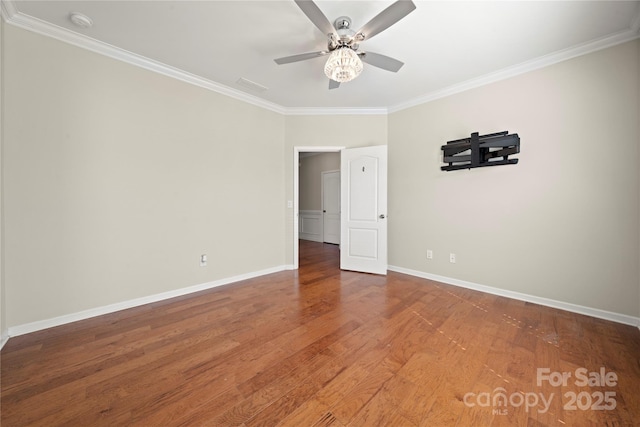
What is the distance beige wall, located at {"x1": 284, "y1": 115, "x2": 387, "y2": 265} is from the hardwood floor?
2.62m

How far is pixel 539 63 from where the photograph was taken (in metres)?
2.78

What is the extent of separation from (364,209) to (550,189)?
2278 mm

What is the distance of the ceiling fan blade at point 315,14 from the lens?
1661mm

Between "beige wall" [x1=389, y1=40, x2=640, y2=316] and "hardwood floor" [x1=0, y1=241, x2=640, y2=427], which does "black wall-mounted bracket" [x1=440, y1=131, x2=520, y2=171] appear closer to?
"beige wall" [x1=389, y1=40, x2=640, y2=316]

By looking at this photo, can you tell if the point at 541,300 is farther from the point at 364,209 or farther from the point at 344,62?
the point at 344,62

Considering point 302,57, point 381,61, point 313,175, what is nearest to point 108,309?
point 302,57

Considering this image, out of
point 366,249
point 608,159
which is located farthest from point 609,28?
point 366,249

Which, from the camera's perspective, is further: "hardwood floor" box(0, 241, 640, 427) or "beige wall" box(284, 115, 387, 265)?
"beige wall" box(284, 115, 387, 265)

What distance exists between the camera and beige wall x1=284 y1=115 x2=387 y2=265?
167 inches

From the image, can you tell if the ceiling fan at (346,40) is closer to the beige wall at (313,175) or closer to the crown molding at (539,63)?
the crown molding at (539,63)

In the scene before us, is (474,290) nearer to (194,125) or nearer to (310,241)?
(194,125)

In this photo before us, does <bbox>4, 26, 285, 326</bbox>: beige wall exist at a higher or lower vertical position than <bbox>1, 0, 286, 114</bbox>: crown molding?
lower

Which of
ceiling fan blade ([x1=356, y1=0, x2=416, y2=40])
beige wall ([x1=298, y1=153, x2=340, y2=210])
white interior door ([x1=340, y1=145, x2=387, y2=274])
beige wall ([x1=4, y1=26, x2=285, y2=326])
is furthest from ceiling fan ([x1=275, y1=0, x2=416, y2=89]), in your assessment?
beige wall ([x1=298, y1=153, x2=340, y2=210])

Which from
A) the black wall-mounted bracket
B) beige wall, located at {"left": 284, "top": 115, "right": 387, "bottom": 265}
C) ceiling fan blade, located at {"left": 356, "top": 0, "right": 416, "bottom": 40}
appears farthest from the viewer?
beige wall, located at {"left": 284, "top": 115, "right": 387, "bottom": 265}
